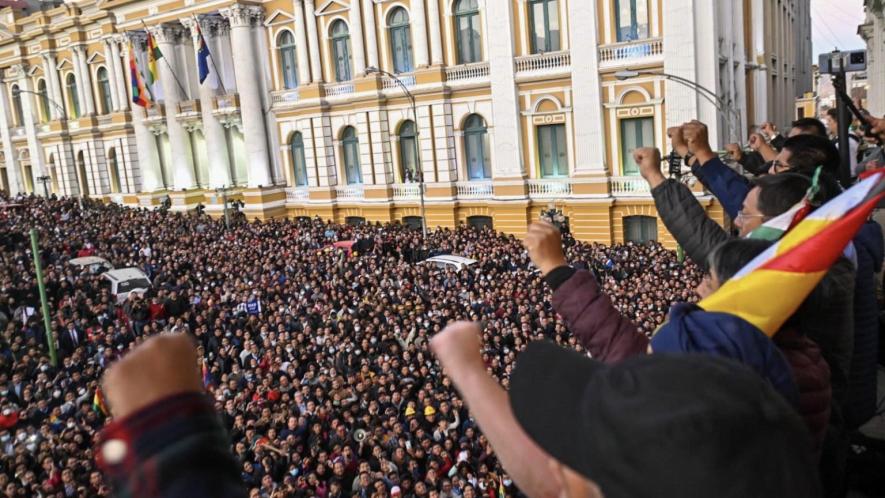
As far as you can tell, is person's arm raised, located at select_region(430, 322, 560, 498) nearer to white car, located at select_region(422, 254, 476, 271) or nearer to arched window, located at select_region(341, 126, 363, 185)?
white car, located at select_region(422, 254, 476, 271)

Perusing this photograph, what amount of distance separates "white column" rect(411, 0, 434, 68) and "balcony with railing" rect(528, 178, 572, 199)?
683 centimetres

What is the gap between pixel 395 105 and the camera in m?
30.2

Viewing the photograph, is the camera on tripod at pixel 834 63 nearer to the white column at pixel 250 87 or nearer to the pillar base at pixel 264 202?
the pillar base at pixel 264 202

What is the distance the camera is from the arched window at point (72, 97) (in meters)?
44.6

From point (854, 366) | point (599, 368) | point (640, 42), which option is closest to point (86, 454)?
point (854, 366)

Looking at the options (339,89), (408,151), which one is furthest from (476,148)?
(339,89)

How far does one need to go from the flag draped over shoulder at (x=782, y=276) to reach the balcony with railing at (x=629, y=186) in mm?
23056

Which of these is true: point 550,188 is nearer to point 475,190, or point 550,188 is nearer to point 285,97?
point 475,190

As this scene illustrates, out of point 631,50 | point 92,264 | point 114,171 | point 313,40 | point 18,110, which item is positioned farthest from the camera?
point 18,110

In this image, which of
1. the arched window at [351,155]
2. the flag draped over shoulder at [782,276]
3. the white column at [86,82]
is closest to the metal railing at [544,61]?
the arched window at [351,155]

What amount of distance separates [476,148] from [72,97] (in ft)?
99.6

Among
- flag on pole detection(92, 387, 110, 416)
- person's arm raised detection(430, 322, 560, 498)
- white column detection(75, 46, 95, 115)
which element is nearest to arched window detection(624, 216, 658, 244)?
flag on pole detection(92, 387, 110, 416)

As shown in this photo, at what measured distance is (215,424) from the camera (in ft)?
4.32

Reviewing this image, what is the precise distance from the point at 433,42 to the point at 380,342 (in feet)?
58.9
